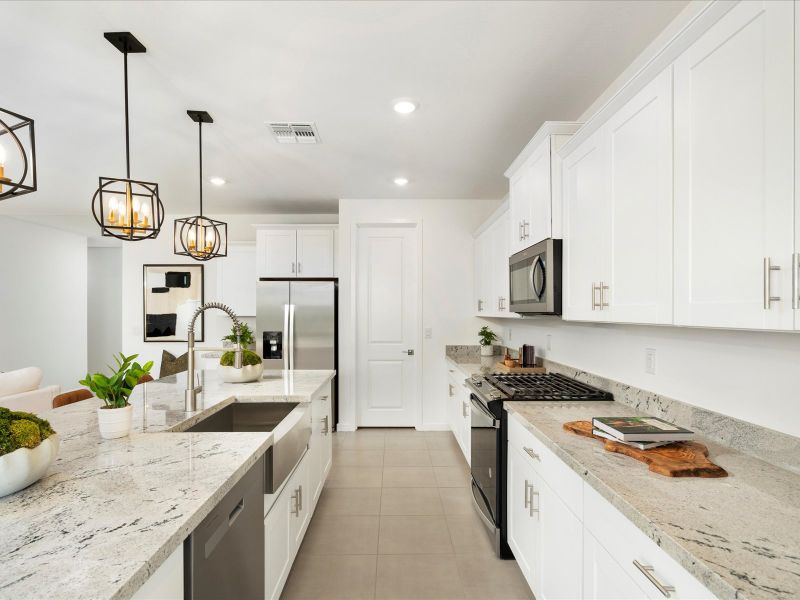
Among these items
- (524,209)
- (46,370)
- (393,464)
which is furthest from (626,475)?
(46,370)

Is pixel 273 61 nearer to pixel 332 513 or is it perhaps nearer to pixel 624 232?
pixel 624 232

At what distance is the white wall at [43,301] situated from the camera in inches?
227

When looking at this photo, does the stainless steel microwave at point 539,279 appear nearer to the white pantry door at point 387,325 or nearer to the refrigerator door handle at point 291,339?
the white pantry door at point 387,325

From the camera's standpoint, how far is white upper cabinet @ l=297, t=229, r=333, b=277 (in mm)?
5020

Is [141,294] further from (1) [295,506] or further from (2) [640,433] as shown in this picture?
(2) [640,433]

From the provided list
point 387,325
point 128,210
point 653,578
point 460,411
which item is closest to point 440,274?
point 387,325

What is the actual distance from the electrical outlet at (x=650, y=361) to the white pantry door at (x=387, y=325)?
304cm

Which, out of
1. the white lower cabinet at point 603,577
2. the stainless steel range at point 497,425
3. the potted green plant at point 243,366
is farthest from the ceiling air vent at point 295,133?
the white lower cabinet at point 603,577

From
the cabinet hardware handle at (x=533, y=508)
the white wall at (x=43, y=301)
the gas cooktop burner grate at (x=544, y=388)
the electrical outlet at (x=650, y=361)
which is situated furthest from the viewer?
the white wall at (x=43, y=301)

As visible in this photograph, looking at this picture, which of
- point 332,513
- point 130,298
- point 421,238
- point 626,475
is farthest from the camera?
point 130,298

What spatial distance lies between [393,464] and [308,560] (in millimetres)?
1522

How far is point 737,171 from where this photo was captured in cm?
108

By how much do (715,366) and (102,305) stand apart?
9247 mm

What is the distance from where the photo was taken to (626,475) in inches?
48.5
